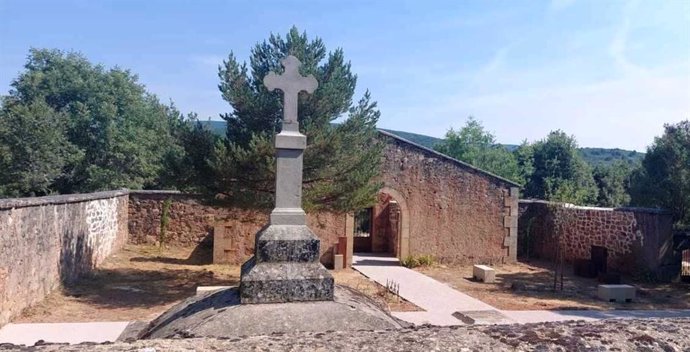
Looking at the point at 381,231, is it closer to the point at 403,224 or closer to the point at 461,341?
the point at 403,224

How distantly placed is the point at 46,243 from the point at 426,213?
418 inches

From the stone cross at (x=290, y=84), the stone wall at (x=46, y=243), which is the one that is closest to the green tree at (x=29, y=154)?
the stone wall at (x=46, y=243)

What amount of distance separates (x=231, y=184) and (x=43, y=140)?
14667 millimetres

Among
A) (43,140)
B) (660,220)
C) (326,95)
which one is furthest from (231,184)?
(43,140)

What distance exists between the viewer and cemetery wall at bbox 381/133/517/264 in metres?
16.7

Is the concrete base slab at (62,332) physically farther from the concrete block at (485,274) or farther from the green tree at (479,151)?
the green tree at (479,151)

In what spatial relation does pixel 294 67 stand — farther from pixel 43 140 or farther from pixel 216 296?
pixel 43 140

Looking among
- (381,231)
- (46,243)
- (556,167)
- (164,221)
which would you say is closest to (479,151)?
(556,167)

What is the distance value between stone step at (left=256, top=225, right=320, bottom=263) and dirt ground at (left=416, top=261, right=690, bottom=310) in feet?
22.6

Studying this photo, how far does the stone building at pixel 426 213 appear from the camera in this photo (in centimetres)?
1659

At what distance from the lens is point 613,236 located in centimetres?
1639

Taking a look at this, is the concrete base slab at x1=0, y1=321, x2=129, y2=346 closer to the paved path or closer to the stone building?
the paved path

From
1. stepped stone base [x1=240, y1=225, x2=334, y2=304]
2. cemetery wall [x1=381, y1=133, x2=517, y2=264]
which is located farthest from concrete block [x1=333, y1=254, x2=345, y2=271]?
stepped stone base [x1=240, y1=225, x2=334, y2=304]

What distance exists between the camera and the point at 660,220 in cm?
1514
